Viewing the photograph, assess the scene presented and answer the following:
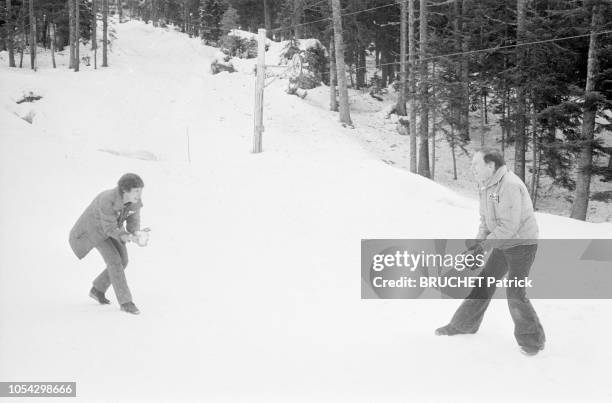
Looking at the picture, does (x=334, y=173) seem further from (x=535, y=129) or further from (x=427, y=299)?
(x=535, y=129)

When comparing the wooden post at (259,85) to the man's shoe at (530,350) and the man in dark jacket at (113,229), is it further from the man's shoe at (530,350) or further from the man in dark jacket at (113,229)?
the man's shoe at (530,350)

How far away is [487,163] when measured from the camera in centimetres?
468

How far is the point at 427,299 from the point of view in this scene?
6648 millimetres

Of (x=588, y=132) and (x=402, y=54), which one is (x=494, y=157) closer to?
(x=588, y=132)

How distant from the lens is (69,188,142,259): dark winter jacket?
17.3 feet

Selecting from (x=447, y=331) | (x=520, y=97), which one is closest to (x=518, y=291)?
(x=447, y=331)

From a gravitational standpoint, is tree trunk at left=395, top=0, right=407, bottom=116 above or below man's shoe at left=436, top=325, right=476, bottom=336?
above

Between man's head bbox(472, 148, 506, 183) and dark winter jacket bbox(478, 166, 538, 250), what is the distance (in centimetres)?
5

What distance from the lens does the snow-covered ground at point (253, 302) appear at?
433 centimetres

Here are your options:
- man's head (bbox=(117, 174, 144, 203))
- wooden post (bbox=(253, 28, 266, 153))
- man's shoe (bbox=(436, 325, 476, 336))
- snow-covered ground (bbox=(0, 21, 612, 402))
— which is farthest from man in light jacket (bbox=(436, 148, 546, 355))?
wooden post (bbox=(253, 28, 266, 153))

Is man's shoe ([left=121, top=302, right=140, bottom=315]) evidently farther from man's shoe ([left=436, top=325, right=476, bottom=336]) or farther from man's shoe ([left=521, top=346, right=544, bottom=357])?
man's shoe ([left=521, top=346, right=544, bottom=357])

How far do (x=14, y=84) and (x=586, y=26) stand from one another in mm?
26038

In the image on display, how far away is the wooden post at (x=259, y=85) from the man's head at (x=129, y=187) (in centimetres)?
1420

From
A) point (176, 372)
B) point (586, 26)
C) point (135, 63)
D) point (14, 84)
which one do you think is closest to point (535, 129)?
point (586, 26)
